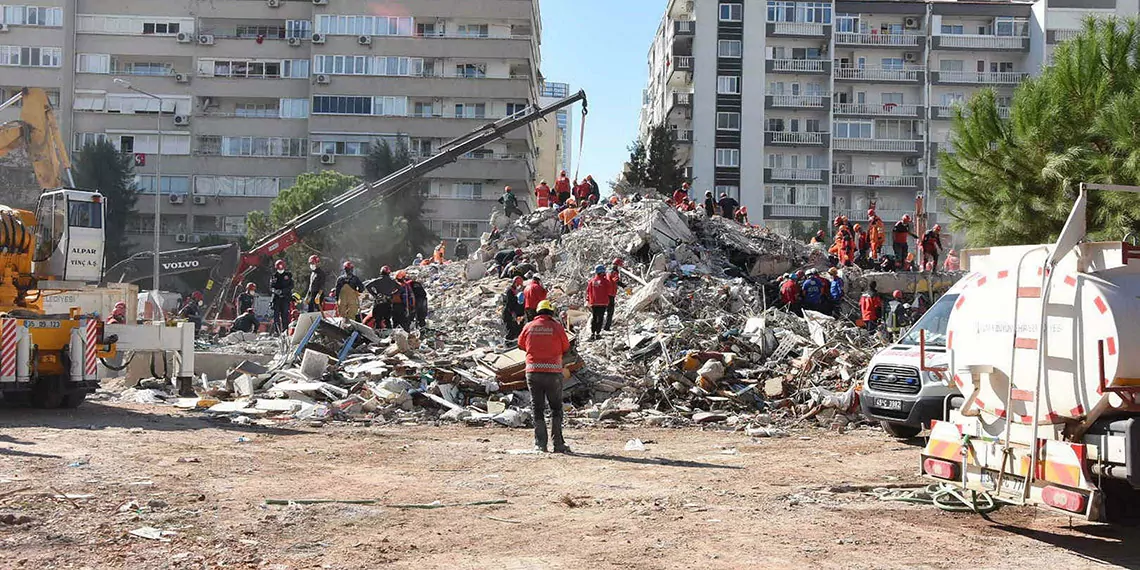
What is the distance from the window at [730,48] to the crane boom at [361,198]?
32.9 meters

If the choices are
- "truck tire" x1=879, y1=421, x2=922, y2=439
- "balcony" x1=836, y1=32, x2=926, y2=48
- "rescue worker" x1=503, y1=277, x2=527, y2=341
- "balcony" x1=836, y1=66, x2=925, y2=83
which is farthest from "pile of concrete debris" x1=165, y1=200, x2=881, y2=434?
"balcony" x1=836, y1=32, x2=926, y2=48

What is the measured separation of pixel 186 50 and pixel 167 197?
865 centimetres

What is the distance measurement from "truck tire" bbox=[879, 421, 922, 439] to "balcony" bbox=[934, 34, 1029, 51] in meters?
55.7

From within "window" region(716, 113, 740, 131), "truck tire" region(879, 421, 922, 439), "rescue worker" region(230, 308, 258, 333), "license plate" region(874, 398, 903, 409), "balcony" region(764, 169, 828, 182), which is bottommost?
"truck tire" region(879, 421, 922, 439)

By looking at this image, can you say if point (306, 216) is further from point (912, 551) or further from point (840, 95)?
point (840, 95)

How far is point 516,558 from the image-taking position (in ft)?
21.0

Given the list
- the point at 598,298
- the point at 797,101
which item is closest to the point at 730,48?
the point at 797,101

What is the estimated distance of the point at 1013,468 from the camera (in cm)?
702

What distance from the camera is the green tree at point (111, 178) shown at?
2190 inches

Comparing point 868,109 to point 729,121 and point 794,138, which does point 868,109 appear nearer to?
point 794,138

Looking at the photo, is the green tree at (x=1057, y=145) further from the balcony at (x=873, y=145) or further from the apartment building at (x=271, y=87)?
the balcony at (x=873, y=145)

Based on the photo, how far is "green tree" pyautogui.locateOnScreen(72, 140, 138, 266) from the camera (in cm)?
5562

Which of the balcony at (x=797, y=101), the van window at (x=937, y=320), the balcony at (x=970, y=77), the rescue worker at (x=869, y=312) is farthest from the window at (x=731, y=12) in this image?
the van window at (x=937, y=320)

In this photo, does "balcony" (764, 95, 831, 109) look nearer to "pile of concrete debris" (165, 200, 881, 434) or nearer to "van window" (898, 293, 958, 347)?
"pile of concrete debris" (165, 200, 881, 434)
